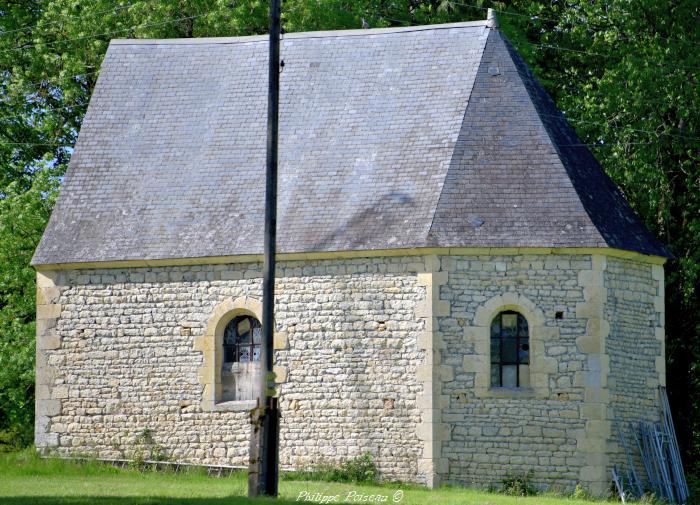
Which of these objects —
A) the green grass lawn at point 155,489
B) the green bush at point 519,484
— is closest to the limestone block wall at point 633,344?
the green bush at point 519,484

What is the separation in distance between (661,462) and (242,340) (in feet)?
23.3

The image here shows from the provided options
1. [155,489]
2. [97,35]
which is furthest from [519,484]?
[97,35]

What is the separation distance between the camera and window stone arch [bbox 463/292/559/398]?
23734mm

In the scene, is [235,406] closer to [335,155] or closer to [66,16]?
[335,155]

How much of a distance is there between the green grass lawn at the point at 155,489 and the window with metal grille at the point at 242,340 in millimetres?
2064

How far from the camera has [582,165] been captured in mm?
25562

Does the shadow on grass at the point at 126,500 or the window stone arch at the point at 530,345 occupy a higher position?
the window stone arch at the point at 530,345

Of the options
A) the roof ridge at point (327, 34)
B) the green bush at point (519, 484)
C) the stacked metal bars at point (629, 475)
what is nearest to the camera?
the green bush at point (519, 484)

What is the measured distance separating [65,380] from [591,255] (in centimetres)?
912

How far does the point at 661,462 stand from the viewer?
24.4 metres

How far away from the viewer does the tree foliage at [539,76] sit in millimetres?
29875

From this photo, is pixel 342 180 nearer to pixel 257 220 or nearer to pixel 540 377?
pixel 257 220

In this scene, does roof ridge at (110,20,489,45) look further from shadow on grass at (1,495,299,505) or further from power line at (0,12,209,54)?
shadow on grass at (1,495,299,505)

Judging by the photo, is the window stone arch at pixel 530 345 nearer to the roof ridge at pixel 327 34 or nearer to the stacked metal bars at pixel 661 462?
the stacked metal bars at pixel 661 462
